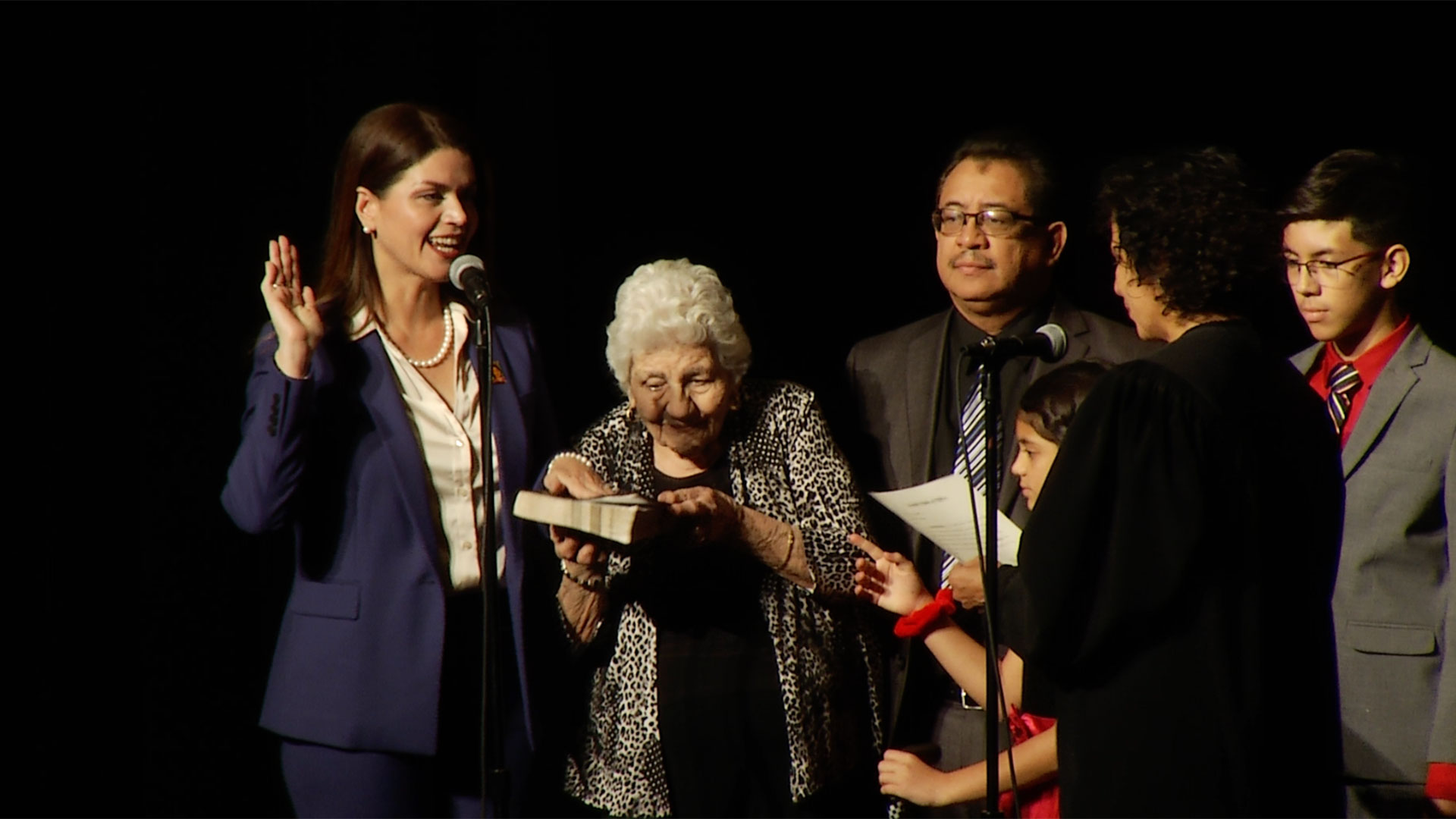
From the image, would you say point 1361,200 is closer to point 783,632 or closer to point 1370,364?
point 1370,364

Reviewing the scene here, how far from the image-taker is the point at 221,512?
326 centimetres

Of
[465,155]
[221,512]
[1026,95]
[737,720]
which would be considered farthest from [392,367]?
[1026,95]

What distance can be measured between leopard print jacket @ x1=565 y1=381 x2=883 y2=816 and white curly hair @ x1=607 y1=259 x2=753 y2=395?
0.14 m

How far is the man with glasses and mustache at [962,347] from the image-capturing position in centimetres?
287

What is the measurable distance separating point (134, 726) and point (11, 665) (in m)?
0.32

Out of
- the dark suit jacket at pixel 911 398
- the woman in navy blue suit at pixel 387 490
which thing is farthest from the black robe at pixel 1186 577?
the woman in navy blue suit at pixel 387 490

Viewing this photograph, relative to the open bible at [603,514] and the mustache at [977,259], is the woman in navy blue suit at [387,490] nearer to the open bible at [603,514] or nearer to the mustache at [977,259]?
the open bible at [603,514]

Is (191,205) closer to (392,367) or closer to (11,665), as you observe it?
(392,367)

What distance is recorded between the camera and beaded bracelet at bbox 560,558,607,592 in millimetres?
2729

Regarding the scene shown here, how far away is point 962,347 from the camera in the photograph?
2.90 m

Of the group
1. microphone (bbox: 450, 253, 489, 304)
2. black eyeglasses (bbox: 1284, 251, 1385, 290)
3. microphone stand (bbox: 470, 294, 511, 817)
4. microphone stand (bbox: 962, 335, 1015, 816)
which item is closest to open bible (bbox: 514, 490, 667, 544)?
microphone stand (bbox: 470, 294, 511, 817)

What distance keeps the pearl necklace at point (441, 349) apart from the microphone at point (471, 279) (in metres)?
0.44

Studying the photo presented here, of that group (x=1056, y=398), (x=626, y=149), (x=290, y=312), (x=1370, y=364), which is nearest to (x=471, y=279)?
(x=290, y=312)

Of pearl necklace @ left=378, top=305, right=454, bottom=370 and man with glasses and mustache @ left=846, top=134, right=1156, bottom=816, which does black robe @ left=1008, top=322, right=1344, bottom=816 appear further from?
pearl necklace @ left=378, top=305, right=454, bottom=370
